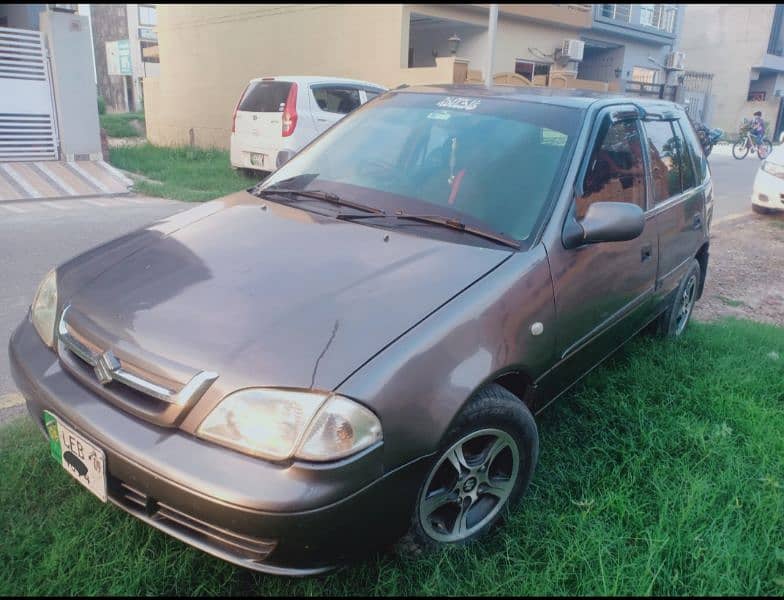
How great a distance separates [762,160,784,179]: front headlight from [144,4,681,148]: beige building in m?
6.70

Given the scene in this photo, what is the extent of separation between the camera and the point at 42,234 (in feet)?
21.7

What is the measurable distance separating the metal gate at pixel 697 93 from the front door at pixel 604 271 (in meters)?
26.7

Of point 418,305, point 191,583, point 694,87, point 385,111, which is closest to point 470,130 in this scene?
point 385,111

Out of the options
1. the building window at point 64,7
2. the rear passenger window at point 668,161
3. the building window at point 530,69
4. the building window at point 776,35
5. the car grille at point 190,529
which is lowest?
the car grille at point 190,529

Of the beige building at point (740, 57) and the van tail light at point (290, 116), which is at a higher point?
the beige building at point (740, 57)

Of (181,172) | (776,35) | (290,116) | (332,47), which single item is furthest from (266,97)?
(776,35)

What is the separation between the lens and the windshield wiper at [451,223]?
2.56 metres

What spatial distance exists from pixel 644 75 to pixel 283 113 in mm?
18780

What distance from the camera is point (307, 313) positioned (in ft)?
6.82

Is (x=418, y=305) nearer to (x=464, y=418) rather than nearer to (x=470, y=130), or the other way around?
(x=464, y=418)

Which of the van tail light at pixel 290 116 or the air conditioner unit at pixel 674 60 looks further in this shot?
the air conditioner unit at pixel 674 60

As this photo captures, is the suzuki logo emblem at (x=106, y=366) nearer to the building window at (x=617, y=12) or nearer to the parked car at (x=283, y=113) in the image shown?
the parked car at (x=283, y=113)

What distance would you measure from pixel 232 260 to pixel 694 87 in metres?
31.7

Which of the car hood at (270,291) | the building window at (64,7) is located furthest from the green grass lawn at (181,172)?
the car hood at (270,291)
